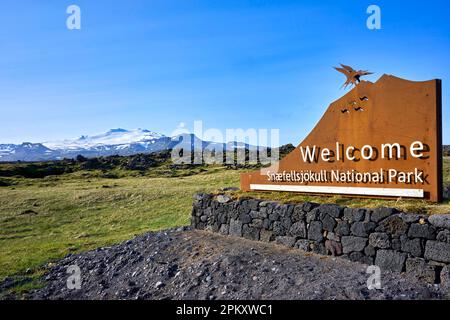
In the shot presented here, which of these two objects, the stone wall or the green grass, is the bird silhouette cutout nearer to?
the stone wall

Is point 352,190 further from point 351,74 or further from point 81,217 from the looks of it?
point 81,217

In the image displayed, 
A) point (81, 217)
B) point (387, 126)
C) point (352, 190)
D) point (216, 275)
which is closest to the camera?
point (216, 275)

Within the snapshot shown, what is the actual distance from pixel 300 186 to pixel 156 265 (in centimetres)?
473

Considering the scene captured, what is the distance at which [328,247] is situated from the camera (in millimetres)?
9969

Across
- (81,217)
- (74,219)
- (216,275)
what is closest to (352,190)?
(216,275)

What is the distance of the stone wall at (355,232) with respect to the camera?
7953 millimetres

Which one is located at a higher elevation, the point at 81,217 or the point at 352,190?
the point at 352,190

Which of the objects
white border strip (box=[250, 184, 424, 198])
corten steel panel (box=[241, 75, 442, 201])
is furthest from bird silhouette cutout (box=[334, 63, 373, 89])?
white border strip (box=[250, 184, 424, 198])

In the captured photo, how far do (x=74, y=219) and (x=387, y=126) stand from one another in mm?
20760

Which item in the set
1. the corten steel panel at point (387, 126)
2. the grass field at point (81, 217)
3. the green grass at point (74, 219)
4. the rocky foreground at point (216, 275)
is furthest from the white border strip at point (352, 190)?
the green grass at point (74, 219)

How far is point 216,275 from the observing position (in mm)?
9672
